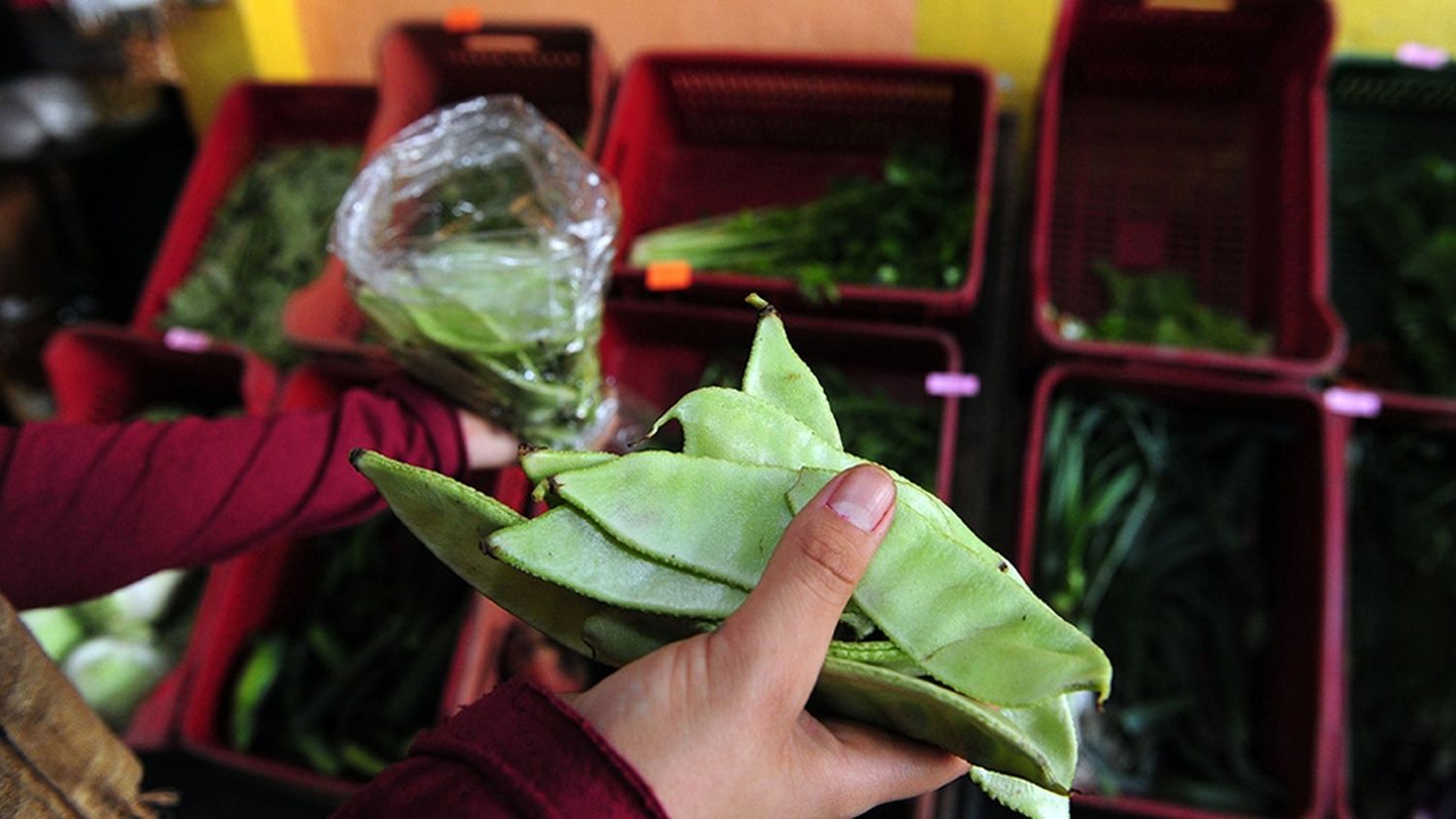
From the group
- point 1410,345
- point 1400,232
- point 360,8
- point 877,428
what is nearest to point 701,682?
point 877,428

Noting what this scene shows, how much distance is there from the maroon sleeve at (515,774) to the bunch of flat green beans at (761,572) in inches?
5.3

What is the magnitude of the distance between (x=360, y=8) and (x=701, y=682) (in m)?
2.73

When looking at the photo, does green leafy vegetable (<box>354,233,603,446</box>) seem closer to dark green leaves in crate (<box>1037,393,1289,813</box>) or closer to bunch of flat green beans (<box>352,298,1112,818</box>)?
bunch of flat green beans (<box>352,298,1112,818</box>)

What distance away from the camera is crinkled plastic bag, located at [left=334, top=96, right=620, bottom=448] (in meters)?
1.25

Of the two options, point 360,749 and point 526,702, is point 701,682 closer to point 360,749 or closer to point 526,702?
point 526,702

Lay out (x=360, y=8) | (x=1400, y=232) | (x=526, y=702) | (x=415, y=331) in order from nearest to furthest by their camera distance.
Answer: (x=526, y=702) → (x=415, y=331) → (x=1400, y=232) → (x=360, y=8)

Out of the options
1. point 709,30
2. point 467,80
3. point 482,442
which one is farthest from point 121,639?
point 709,30

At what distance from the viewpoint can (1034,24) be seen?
2.34 meters

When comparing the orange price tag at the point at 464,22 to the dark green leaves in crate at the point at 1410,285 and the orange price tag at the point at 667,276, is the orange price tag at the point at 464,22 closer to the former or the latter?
the orange price tag at the point at 667,276

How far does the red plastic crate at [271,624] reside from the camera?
1.63 meters

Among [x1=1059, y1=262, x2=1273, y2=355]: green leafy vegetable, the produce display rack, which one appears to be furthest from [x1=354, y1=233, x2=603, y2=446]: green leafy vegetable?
[x1=1059, y1=262, x2=1273, y2=355]: green leafy vegetable

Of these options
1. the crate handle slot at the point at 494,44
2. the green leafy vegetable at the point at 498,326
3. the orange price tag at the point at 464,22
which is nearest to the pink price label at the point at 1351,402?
the green leafy vegetable at the point at 498,326

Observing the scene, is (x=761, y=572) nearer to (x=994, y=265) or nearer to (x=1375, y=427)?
(x=1375, y=427)

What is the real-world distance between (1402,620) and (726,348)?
1.41 metres
